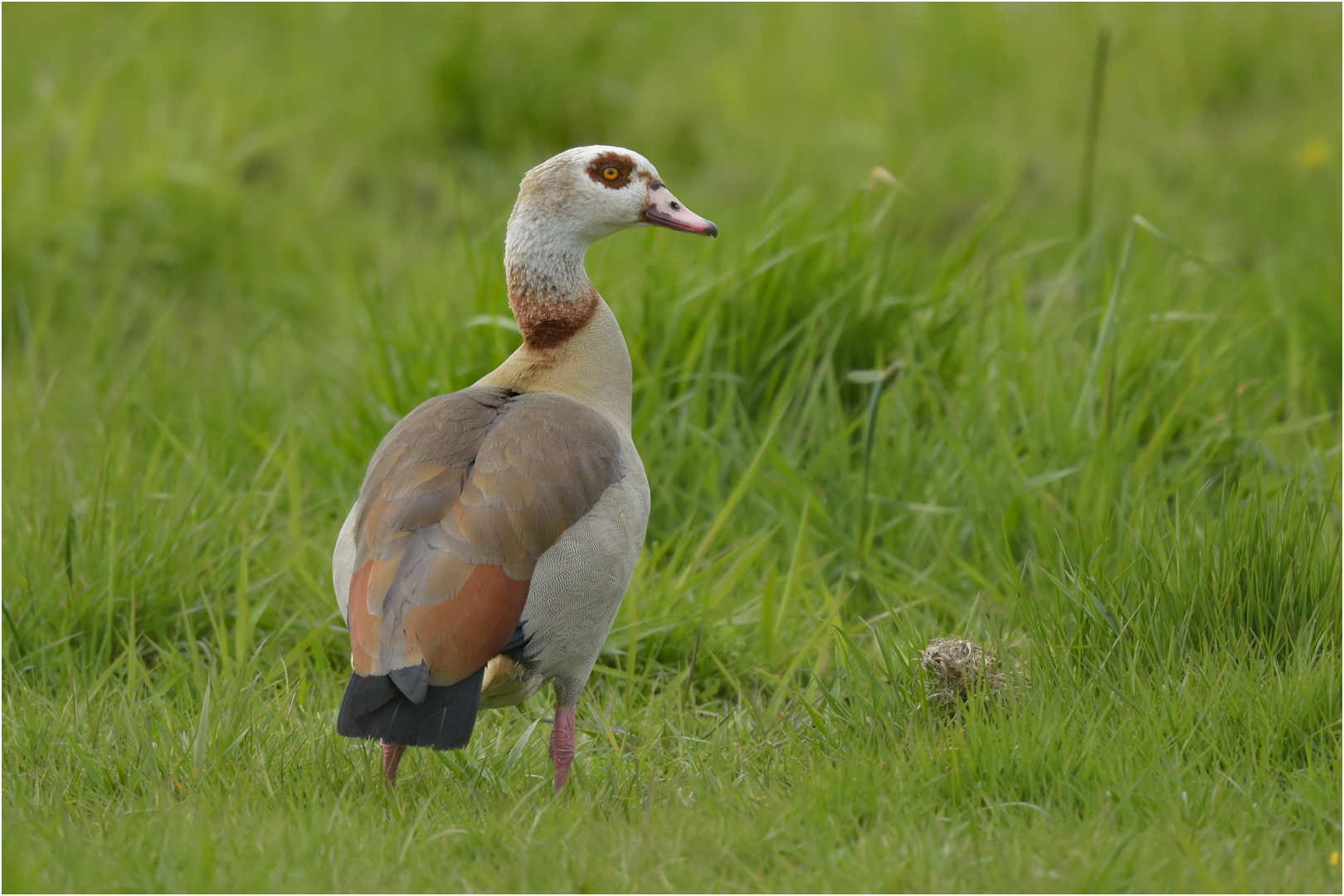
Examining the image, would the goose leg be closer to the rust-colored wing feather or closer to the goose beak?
the rust-colored wing feather

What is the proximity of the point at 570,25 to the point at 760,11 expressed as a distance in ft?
6.39

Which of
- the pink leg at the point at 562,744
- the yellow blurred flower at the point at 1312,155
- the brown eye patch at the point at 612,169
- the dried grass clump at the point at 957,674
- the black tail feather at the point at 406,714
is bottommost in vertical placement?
the pink leg at the point at 562,744

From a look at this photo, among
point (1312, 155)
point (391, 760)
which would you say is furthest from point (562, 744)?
point (1312, 155)

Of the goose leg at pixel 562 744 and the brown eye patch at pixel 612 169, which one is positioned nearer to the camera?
the goose leg at pixel 562 744

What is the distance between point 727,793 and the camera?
10.5 ft

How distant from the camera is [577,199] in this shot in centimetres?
392

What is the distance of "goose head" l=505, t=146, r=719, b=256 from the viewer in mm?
3918

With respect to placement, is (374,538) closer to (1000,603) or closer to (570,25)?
(1000,603)

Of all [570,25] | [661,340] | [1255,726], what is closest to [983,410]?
[661,340]

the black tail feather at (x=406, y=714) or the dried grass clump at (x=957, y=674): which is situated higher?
the black tail feather at (x=406, y=714)

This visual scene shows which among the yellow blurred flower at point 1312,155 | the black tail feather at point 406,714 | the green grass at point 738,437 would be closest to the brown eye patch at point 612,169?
the green grass at point 738,437

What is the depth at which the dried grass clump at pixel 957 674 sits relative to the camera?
3.43 meters

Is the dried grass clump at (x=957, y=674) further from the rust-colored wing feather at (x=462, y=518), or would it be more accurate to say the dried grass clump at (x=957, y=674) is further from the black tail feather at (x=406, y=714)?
the black tail feather at (x=406, y=714)

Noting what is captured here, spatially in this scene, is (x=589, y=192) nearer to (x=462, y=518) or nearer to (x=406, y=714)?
(x=462, y=518)
